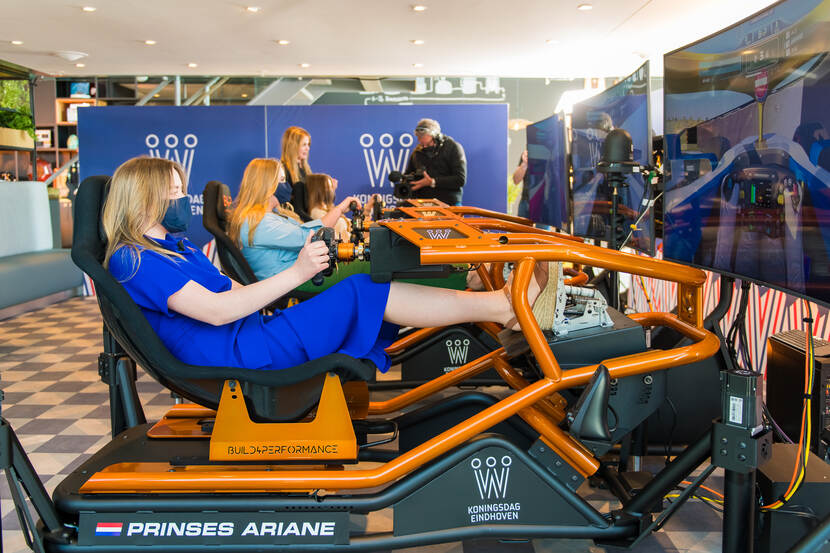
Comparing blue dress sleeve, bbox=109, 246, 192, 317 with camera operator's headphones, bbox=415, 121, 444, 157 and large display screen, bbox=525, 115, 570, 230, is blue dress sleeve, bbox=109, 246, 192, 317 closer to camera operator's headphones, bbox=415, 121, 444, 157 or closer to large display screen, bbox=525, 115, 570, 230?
large display screen, bbox=525, 115, 570, 230

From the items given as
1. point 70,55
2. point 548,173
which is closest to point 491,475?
point 548,173

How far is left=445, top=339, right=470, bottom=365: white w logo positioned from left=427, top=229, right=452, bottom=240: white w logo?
167 centimetres

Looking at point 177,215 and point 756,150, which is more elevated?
point 756,150

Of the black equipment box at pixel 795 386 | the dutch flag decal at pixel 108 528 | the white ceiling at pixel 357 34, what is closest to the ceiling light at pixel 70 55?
the white ceiling at pixel 357 34

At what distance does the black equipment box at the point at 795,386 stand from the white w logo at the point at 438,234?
1178 mm

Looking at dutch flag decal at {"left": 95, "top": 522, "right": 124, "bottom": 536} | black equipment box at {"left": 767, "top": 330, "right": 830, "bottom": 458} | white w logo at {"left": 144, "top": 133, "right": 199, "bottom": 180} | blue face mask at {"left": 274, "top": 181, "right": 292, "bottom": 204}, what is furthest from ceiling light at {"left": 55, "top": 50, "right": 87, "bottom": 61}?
black equipment box at {"left": 767, "top": 330, "right": 830, "bottom": 458}

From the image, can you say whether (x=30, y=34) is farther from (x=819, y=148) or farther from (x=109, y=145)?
(x=819, y=148)

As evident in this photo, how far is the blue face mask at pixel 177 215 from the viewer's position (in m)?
2.13

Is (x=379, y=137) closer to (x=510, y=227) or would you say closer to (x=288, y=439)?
(x=510, y=227)

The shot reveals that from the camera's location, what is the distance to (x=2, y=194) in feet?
20.1

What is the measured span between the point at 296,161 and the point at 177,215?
307 centimetres

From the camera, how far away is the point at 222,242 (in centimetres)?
342

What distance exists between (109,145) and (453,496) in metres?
6.08

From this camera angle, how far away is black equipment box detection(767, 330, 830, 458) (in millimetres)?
2064
